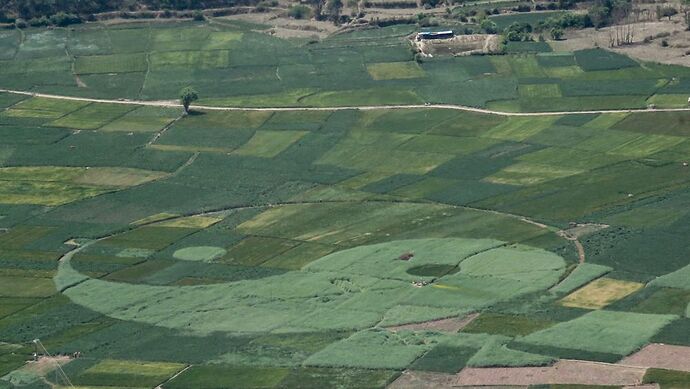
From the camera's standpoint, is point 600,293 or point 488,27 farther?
point 488,27

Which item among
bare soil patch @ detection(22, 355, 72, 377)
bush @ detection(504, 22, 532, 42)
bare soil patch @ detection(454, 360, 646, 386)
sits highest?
bush @ detection(504, 22, 532, 42)

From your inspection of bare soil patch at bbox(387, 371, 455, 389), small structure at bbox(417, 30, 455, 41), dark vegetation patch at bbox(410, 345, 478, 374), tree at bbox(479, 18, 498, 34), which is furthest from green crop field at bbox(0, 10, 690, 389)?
tree at bbox(479, 18, 498, 34)

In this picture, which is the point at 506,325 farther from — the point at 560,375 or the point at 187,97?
the point at 187,97

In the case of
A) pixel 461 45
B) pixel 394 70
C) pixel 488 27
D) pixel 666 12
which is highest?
pixel 488 27

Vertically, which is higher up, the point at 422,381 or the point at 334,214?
the point at 422,381

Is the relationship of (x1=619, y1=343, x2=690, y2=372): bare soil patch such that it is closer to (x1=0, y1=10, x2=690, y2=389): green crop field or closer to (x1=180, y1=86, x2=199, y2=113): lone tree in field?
(x1=0, y1=10, x2=690, y2=389): green crop field

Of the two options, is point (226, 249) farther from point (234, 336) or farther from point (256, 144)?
point (256, 144)

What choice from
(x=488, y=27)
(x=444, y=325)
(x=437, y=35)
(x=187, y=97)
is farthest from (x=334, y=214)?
(x=488, y=27)

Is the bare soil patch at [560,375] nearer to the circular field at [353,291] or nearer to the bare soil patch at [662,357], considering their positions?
the bare soil patch at [662,357]
